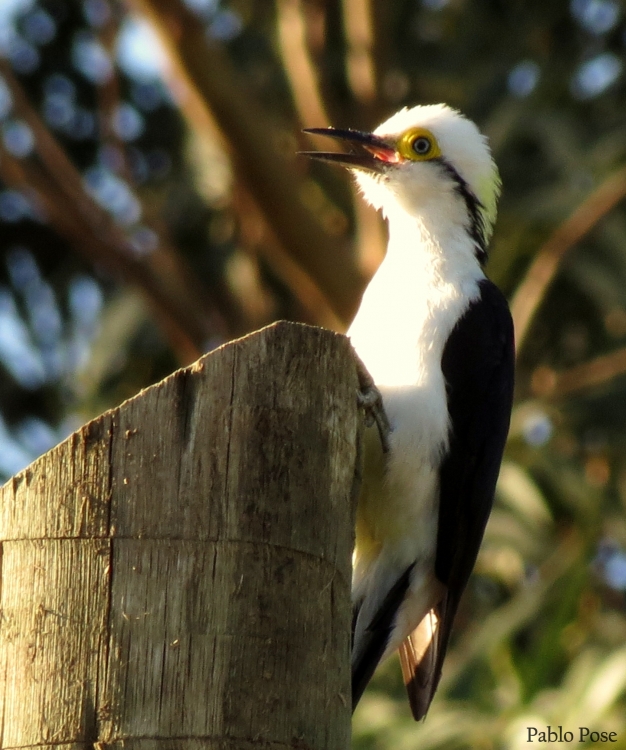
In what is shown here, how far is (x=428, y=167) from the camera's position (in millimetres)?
7051

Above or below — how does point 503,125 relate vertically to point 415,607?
above

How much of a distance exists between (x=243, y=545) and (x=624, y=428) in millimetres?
8866

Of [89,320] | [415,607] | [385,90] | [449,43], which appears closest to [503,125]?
[385,90]

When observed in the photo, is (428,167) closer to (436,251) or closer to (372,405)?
(436,251)

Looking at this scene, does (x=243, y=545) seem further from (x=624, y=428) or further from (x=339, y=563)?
(x=624, y=428)

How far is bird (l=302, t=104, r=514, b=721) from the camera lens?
5.93 m

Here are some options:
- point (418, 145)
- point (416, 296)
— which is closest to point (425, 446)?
point (416, 296)

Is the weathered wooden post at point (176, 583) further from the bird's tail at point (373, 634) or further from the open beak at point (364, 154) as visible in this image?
the open beak at point (364, 154)

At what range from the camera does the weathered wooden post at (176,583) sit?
12.3ft

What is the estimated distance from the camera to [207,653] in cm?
382

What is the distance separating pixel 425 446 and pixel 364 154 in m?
1.92

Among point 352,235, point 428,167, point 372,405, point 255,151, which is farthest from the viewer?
point 352,235

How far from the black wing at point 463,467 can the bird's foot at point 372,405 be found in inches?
15.6

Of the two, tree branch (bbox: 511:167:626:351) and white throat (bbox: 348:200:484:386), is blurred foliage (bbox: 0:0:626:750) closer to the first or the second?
tree branch (bbox: 511:167:626:351)
